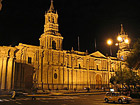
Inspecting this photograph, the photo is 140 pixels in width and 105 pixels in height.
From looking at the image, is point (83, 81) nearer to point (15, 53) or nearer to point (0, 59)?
point (15, 53)

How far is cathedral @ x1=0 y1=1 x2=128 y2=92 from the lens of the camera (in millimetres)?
40344

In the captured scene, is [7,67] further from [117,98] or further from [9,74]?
[117,98]

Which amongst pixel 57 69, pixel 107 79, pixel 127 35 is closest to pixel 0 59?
pixel 57 69

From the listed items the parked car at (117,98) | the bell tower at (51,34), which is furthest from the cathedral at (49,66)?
the parked car at (117,98)

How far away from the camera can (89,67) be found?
57.2 metres

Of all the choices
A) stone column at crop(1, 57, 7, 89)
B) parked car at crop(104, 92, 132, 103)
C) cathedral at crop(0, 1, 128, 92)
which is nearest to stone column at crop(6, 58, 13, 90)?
cathedral at crop(0, 1, 128, 92)

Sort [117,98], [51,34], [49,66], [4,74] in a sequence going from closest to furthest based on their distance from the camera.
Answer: [117,98]
[4,74]
[49,66]
[51,34]

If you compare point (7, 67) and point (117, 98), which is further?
point (7, 67)

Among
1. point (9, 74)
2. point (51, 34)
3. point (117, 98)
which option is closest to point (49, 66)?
point (51, 34)

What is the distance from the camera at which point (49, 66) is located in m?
47.2

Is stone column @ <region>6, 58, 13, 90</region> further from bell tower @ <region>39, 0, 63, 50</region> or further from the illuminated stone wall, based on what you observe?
bell tower @ <region>39, 0, 63, 50</region>

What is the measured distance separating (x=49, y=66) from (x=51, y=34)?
9049mm

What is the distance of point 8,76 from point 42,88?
363 inches

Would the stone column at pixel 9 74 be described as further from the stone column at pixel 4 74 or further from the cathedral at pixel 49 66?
the stone column at pixel 4 74
